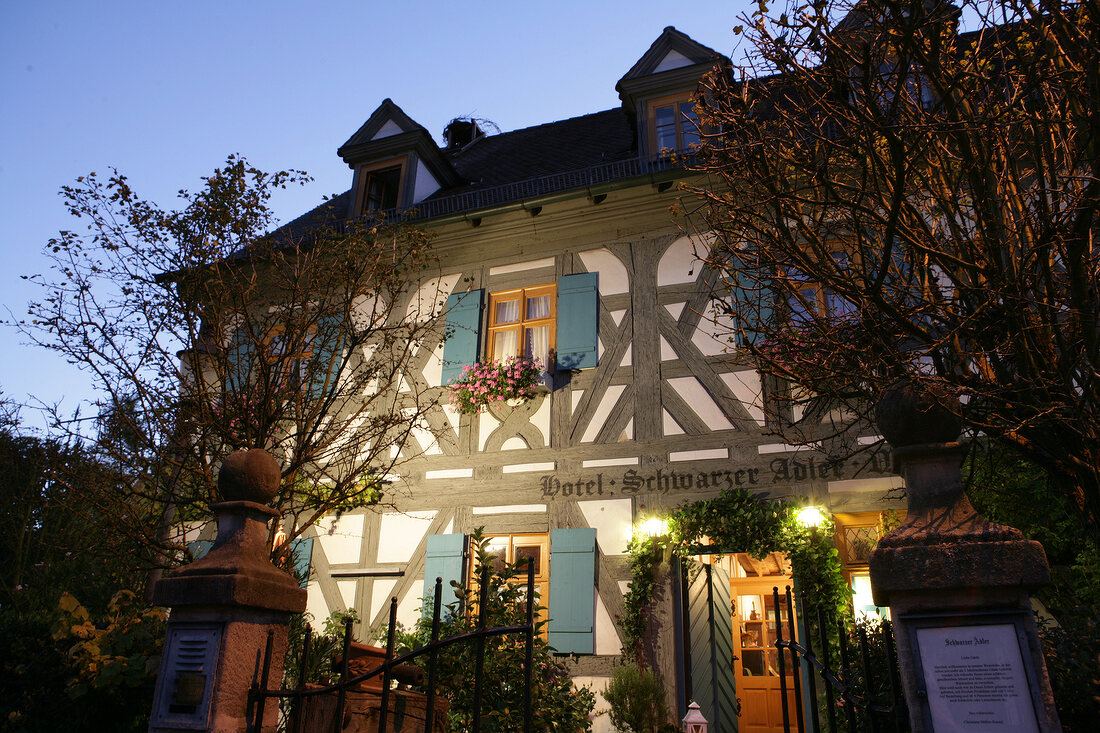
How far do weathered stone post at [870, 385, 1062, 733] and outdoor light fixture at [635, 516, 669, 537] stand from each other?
4.89 m

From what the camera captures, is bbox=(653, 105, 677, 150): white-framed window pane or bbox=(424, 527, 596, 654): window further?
bbox=(653, 105, 677, 150): white-framed window pane

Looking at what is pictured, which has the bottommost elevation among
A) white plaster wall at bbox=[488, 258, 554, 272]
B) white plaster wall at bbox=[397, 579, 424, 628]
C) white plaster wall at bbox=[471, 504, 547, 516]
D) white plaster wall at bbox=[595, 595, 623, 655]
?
white plaster wall at bbox=[595, 595, 623, 655]

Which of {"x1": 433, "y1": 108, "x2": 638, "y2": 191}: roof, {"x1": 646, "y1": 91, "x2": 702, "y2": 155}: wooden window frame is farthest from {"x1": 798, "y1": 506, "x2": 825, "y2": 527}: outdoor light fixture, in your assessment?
{"x1": 433, "y1": 108, "x2": 638, "y2": 191}: roof

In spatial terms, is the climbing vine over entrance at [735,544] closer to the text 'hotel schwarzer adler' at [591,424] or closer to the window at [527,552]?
the text 'hotel schwarzer adler' at [591,424]

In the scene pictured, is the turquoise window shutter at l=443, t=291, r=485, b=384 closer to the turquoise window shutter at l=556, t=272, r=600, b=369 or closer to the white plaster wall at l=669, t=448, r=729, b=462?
the turquoise window shutter at l=556, t=272, r=600, b=369

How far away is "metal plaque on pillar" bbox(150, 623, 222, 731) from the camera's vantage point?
111 inches

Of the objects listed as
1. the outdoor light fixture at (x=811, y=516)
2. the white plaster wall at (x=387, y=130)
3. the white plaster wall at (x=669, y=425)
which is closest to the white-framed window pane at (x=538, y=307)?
the white plaster wall at (x=669, y=425)

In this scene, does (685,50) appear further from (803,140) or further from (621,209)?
(803,140)

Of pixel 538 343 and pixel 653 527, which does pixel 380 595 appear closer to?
pixel 653 527

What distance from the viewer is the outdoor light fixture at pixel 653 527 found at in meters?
7.25

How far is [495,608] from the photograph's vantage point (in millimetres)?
5254

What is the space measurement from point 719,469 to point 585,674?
229cm

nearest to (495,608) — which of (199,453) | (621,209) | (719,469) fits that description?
(199,453)

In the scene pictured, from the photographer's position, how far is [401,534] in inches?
320
